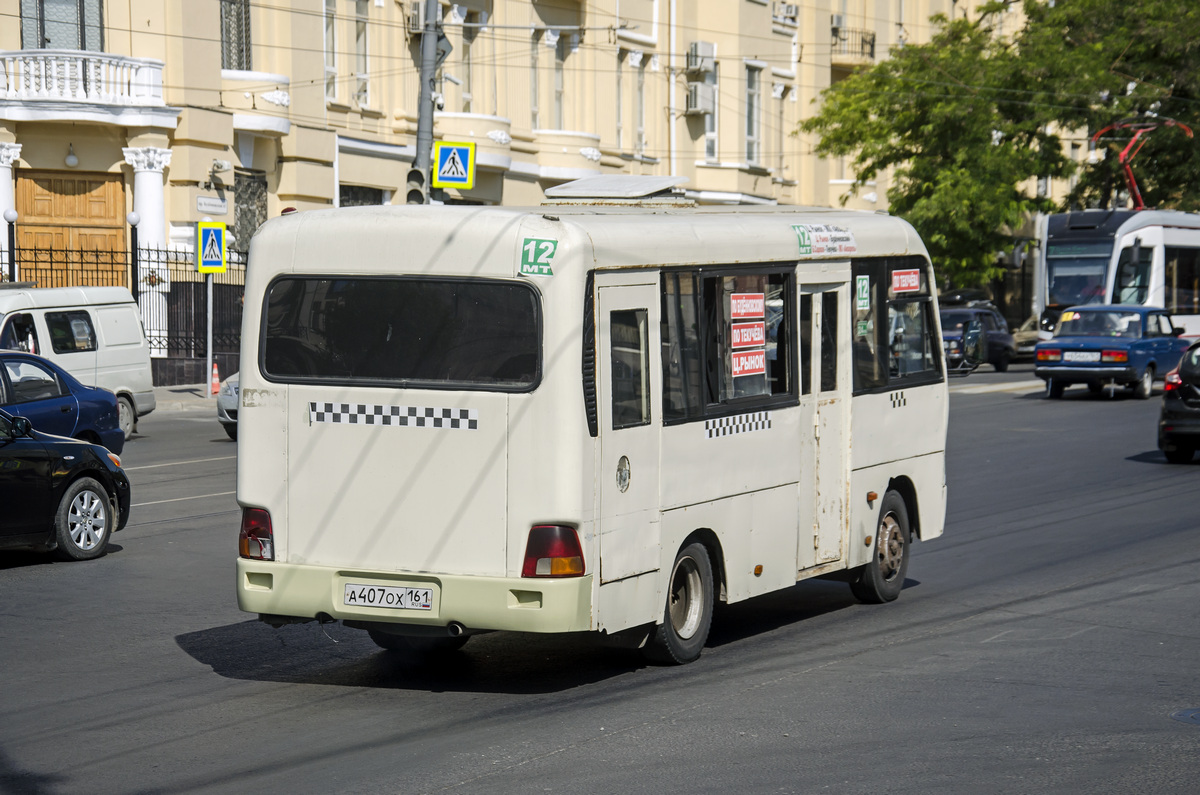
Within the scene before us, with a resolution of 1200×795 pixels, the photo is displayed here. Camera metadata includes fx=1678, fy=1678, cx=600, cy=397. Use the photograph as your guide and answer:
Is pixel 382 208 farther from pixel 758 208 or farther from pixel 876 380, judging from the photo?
pixel 876 380

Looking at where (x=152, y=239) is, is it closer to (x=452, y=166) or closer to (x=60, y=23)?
(x=60, y=23)

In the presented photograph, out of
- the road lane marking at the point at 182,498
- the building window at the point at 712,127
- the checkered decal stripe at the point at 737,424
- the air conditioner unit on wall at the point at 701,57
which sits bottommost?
the road lane marking at the point at 182,498

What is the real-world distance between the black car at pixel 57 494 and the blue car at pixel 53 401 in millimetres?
3045

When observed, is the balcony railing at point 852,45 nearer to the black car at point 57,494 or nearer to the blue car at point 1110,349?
the blue car at point 1110,349

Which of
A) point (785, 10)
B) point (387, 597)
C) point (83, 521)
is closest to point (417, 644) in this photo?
point (387, 597)

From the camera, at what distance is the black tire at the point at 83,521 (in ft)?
40.8

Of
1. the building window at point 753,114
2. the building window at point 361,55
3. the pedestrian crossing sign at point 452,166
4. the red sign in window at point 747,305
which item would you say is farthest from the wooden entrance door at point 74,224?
the building window at point 753,114

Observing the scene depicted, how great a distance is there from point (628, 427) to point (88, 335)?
1559 centimetres

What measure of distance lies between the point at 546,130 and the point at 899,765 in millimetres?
35216

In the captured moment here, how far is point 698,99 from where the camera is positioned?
4688 centimetres

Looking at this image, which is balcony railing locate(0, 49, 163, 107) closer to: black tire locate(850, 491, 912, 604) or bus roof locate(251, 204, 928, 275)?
black tire locate(850, 491, 912, 604)

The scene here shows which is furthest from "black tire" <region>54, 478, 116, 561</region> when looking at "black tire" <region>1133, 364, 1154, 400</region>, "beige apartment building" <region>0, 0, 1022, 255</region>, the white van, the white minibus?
"black tire" <region>1133, 364, 1154, 400</region>

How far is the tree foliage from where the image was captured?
45.6 meters

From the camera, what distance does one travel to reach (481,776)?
21.7 feet
